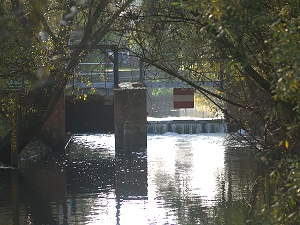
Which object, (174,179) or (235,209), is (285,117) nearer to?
(235,209)

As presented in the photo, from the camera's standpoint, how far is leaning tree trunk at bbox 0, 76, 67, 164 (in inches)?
680

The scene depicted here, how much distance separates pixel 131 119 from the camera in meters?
25.2

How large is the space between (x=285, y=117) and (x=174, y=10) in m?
2.09

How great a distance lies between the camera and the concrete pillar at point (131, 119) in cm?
2516

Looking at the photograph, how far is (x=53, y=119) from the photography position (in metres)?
26.0

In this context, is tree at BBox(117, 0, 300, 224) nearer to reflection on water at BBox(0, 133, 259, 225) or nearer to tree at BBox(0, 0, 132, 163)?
tree at BBox(0, 0, 132, 163)

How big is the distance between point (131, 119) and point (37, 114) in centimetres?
672

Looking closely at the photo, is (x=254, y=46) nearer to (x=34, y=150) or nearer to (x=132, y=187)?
(x=132, y=187)

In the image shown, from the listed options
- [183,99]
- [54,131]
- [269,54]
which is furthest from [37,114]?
[269,54]

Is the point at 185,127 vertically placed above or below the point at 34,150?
above

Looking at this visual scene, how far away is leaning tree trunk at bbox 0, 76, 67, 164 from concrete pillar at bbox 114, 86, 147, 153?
561cm

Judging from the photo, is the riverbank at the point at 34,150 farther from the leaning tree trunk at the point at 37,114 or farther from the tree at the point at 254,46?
the tree at the point at 254,46

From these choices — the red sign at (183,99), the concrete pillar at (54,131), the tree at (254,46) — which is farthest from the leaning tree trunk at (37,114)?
the red sign at (183,99)

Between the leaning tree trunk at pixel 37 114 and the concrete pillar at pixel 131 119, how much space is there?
5610mm
